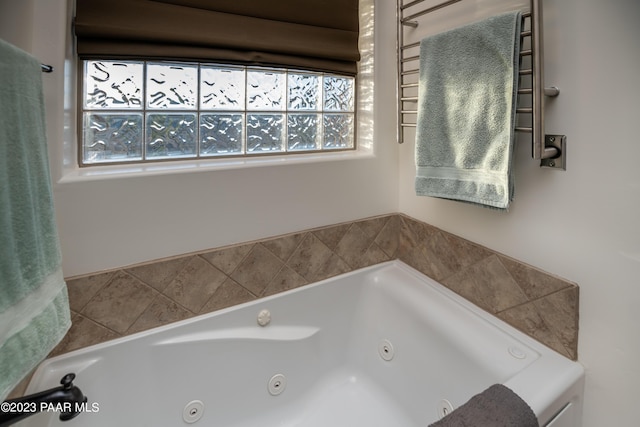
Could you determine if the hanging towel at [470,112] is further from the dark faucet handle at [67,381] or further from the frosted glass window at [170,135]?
the dark faucet handle at [67,381]

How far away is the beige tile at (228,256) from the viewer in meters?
1.24

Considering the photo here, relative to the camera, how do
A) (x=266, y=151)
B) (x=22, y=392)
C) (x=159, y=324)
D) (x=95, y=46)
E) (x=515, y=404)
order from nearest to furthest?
(x=515, y=404) → (x=22, y=392) → (x=95, y=46) → (x=159, y=324) → (x=266, y=151)

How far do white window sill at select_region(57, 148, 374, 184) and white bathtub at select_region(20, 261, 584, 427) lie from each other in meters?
0.58

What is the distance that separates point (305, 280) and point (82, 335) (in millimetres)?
842

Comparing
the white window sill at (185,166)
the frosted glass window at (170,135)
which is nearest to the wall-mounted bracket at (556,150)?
the white window sill at (185,166)

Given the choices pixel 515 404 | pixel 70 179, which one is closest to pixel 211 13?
pixel 70 179

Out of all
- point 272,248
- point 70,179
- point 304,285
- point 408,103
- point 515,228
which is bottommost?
point 304,285

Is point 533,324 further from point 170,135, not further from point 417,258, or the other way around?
point 170,135

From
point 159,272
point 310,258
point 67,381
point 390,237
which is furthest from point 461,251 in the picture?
point 67,381

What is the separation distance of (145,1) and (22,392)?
1.31m

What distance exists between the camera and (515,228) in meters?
1.14

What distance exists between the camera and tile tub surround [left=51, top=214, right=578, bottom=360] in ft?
3.45

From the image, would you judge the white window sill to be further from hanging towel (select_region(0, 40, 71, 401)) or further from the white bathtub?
the white bathtub

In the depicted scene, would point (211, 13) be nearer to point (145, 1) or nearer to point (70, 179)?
point (145, 1)
